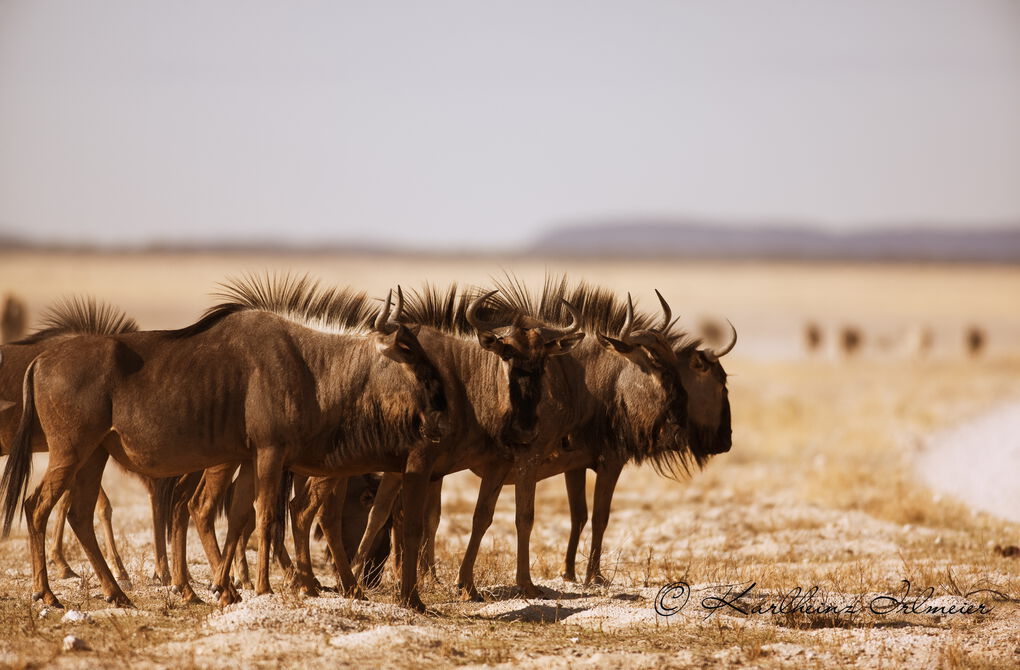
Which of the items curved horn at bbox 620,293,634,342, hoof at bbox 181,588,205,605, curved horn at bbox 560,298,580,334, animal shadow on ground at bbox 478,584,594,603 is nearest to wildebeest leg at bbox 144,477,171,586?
hoof at bbox 181,588,205,605

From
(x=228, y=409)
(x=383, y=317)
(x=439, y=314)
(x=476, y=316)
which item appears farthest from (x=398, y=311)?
(x=228, y=409)

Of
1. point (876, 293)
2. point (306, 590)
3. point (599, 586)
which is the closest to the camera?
point (306, 590)

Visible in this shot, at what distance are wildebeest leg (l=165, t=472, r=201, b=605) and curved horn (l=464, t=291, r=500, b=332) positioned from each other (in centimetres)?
255

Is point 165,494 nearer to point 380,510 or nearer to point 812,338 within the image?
point 380,510

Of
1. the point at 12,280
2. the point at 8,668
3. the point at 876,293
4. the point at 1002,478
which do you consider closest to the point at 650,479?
the point at 1002,478

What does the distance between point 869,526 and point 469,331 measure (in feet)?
20.4

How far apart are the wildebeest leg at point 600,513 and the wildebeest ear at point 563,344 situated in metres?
1.22

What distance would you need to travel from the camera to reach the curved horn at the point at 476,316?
31.6 feet

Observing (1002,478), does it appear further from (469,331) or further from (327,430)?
(327,430)

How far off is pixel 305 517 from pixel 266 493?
3.84 ft

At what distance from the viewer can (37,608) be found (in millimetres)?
8922

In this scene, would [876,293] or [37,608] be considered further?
[876,293]

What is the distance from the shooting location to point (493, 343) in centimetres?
960

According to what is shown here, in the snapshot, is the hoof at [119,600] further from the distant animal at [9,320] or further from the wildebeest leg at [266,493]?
the distant animal at [9,320]
